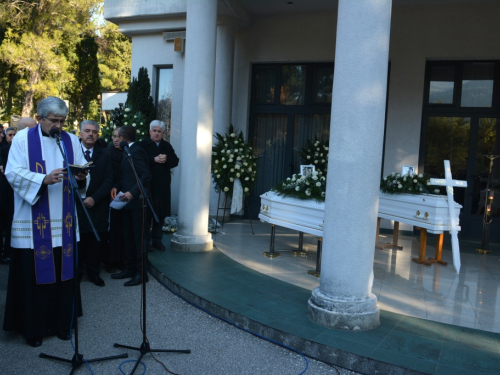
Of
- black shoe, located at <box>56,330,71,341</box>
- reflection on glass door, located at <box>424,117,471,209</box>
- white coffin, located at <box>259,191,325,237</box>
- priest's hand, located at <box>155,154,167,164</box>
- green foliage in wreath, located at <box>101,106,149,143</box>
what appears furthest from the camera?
green foliage in wreath, located at <box>101,106,149,143</box>

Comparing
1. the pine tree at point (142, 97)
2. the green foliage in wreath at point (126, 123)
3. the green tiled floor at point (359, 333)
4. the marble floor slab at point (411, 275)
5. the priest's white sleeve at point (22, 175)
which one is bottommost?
the marble floor slab at point (411, 275)

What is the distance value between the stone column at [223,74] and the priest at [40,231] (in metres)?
6.39

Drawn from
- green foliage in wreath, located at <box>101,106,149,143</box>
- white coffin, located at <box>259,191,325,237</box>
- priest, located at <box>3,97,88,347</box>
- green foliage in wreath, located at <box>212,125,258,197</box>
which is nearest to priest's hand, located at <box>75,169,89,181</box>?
priest, located at <box>3,97,88,347</box>

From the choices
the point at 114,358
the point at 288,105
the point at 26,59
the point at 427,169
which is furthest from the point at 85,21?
the point at 114,358

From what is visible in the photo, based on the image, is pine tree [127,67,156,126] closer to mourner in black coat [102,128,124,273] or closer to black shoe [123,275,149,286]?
mourner in black coat [102,128,124,273]

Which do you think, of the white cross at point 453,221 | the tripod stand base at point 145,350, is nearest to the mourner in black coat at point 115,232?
the tripod stand base at point 145,350

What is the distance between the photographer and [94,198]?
5.84 m

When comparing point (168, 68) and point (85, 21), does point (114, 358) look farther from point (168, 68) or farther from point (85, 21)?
point (85, 21)

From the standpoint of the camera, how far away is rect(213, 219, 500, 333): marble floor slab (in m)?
5.58

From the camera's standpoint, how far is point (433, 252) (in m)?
8.62

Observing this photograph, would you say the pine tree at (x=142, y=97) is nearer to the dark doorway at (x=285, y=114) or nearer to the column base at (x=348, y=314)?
the dark doorway at (x=285, y=114)

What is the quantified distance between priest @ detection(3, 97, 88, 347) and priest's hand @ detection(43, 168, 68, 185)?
0.05 meters

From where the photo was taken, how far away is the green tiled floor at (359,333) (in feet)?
13.7

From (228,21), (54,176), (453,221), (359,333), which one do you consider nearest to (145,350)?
(54,176)
